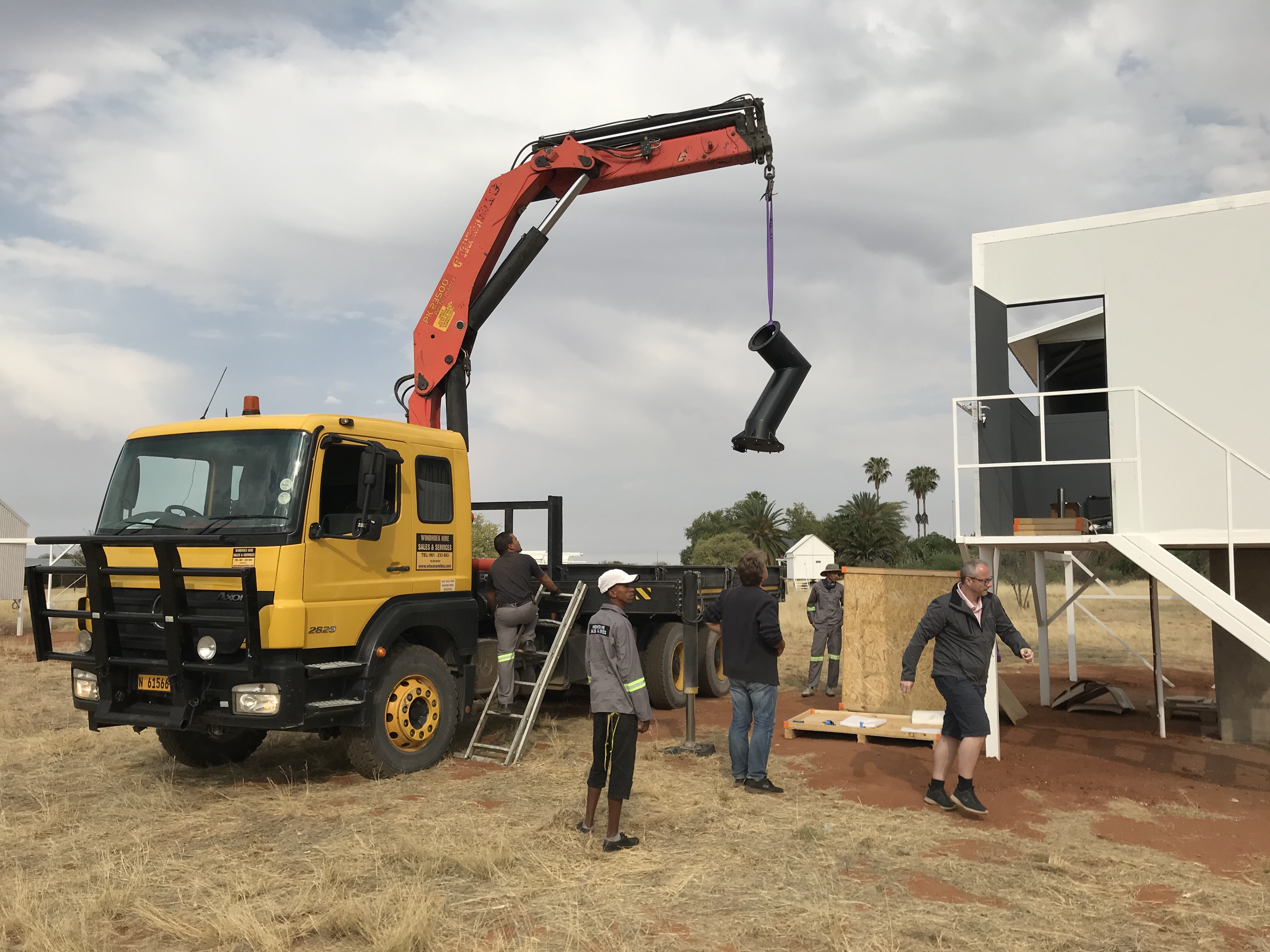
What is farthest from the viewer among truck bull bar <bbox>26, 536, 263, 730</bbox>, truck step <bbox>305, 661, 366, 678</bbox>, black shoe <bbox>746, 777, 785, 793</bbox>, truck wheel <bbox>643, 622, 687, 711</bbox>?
truck wheel <bbox>643, 622, 687, 711</bbox>

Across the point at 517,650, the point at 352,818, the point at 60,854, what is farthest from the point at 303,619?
the point at 517,650

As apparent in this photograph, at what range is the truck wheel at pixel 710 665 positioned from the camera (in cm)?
1283

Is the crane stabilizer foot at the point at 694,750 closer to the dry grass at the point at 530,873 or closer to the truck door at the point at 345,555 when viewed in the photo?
the dry grass at the point at 530,873

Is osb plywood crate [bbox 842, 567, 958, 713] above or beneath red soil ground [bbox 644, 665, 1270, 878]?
above

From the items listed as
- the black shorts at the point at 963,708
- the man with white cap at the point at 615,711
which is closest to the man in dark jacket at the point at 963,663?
the black shorts at the point at 963,708

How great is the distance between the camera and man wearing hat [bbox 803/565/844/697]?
12844 millimetres

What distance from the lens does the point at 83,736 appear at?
9.98m

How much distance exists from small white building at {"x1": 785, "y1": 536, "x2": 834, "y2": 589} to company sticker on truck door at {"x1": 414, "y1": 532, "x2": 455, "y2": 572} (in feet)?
178

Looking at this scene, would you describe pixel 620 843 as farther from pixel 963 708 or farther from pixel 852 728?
pixel 852 728

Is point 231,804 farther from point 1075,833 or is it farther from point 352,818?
point 1075,833

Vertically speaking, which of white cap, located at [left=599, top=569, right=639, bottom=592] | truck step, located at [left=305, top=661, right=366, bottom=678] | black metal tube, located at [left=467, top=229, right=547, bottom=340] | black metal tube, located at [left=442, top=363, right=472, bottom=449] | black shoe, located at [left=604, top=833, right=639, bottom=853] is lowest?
black shoe, located at [left=604, top=833, right=639, bottom=853]

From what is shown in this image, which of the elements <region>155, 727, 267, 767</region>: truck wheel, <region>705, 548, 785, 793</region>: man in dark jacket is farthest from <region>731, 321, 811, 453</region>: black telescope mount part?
<region>155, 727, 267, 767</region>: truck wheel

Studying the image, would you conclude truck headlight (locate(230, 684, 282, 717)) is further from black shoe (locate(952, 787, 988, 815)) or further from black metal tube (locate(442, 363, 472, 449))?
black shoe (locate(952, 787, 988, 815))

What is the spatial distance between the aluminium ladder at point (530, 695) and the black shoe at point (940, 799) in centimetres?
354
